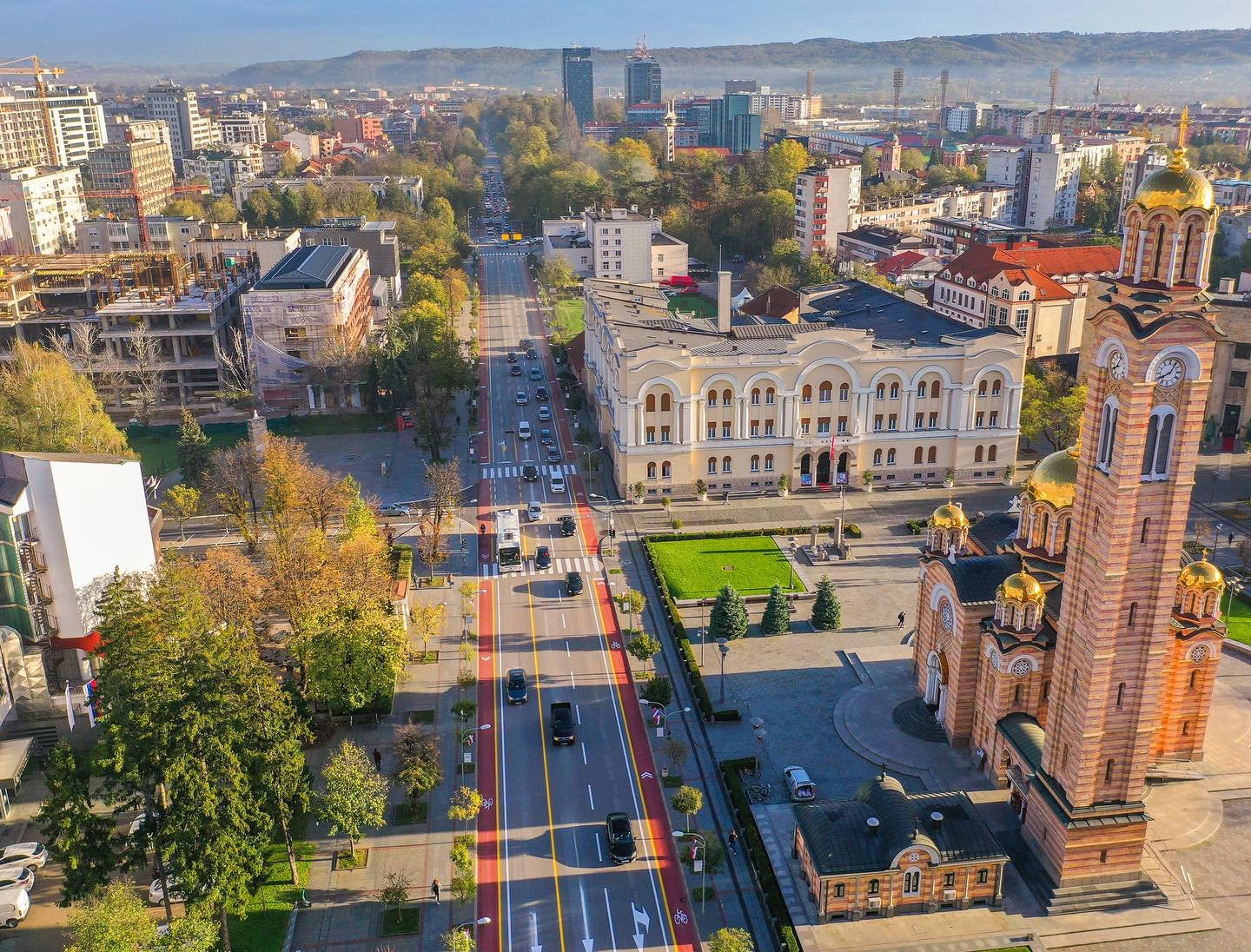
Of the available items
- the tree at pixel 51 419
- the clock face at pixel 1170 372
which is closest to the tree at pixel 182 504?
the tree at pixel 51 419

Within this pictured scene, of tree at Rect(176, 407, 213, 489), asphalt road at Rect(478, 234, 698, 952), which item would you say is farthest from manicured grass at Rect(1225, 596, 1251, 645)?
tree at Rect(176, 407, 213, 489)

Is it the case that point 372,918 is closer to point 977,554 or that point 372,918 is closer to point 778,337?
point 977,554

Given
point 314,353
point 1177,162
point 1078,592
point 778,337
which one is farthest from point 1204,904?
point 314,353

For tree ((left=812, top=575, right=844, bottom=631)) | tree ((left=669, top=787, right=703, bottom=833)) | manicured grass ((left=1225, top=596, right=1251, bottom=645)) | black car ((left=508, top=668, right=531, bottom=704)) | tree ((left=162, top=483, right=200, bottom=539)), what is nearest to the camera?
tree ((left=669, top=787, right=703, bottom=833))

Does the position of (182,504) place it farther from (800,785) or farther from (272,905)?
(800,785)

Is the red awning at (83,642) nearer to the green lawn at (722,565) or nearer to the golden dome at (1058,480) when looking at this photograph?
the green lawn at (722,565)

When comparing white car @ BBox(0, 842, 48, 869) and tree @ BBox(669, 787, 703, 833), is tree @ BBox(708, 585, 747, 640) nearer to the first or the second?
tree @ BBox(669, 787, 703, 833)
